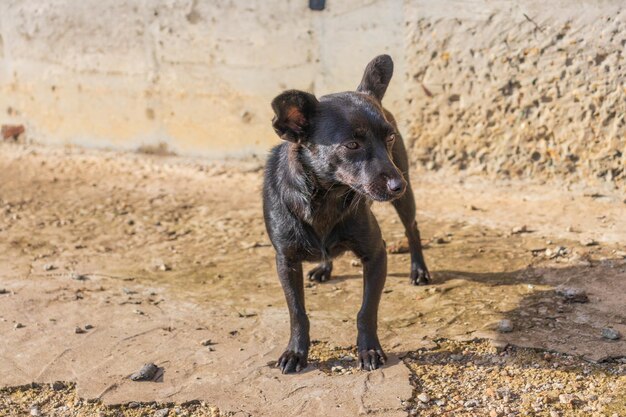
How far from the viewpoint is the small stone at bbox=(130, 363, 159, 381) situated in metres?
4.19

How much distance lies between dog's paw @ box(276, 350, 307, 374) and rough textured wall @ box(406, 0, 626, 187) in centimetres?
335

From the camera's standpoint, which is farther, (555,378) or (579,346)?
(579,346)

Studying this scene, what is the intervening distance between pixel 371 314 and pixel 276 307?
3.01 feet

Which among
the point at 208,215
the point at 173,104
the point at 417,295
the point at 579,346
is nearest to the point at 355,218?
the point at 417,295

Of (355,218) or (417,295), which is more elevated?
(355,218)

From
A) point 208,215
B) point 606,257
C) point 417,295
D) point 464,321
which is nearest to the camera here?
point 464,321

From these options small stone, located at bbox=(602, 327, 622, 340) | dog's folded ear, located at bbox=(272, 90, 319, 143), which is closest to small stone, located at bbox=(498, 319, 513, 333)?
small stone, located at bbox=(602, 327, 622, 340)

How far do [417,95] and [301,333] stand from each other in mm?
3378

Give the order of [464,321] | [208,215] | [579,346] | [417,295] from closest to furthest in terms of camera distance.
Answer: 1. [579,346]
2. [464,321]
3. [417,295]
4. [208,215]

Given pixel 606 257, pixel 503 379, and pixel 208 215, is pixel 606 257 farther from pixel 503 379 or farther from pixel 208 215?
pixel 208 215

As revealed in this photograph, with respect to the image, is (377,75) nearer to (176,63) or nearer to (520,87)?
(520,87)

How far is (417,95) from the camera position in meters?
7.17

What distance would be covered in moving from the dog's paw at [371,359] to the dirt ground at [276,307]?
51 millimetres

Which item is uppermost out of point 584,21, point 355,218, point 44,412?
point 584,21
